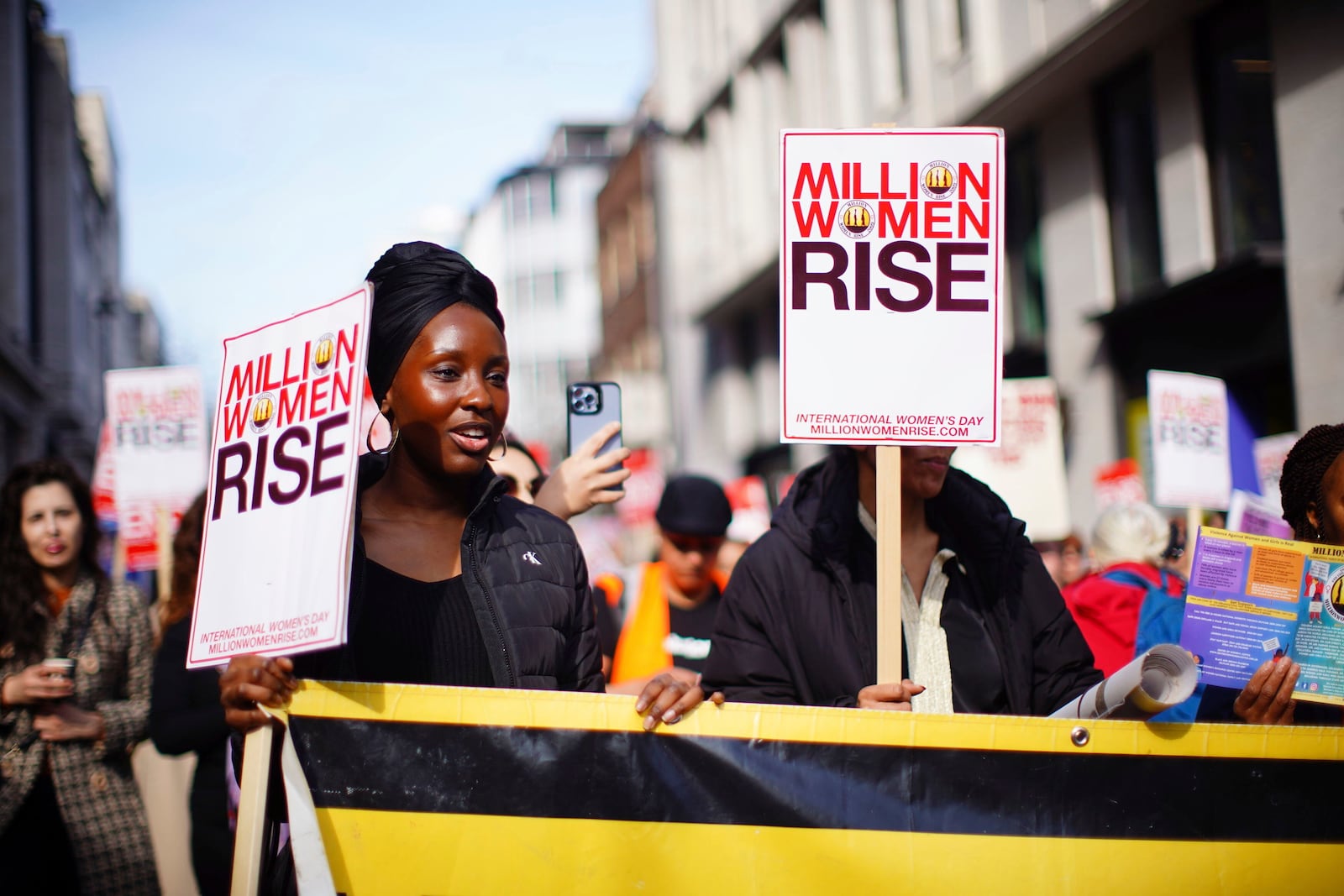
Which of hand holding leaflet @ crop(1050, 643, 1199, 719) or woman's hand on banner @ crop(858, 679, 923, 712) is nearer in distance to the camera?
hand holding leaflet @ crop(1050, 643, 1199, 719)

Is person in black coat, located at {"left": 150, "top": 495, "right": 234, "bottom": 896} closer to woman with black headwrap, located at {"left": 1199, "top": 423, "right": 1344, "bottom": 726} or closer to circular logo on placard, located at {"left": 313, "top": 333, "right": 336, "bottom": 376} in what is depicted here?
circular logo on placard, located at {"left": 313, "top": 333, "right": 336, "bottom": 376}

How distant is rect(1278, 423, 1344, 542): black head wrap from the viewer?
3281 millimetres

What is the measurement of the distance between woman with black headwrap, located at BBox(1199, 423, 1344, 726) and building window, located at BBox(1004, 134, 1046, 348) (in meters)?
A: 12.3

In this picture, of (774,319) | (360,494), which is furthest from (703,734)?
(774,319)

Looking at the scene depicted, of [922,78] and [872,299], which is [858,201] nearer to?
[872,299]

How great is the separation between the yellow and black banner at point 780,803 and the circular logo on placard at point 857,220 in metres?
1.09

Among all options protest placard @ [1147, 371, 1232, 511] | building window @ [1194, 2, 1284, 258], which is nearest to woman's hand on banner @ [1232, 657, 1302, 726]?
protest placard @ [1147, 371, 1232, 511]

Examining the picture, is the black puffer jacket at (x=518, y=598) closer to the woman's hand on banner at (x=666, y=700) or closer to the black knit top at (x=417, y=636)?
the black knit top at (x=417, y=636)

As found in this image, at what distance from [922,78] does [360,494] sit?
15533 mm

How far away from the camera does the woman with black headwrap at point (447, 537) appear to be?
9.01 feet

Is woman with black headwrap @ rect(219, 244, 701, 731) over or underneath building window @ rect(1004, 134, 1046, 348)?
underneath

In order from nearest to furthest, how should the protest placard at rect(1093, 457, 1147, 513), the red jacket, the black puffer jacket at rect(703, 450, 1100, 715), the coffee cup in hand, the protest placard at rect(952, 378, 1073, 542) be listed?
the black puffer jacket at rect(703, 450, 1100, 715), the coffee cup in hand, the red jacket, the protest placard at rect(1093, 457, 1147, 513), the protest placard at rect(952, 378, 1073, 542)

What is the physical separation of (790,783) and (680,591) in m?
2.89

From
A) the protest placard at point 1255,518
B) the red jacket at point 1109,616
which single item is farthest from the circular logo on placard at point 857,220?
the protest placard at point 1255,518
